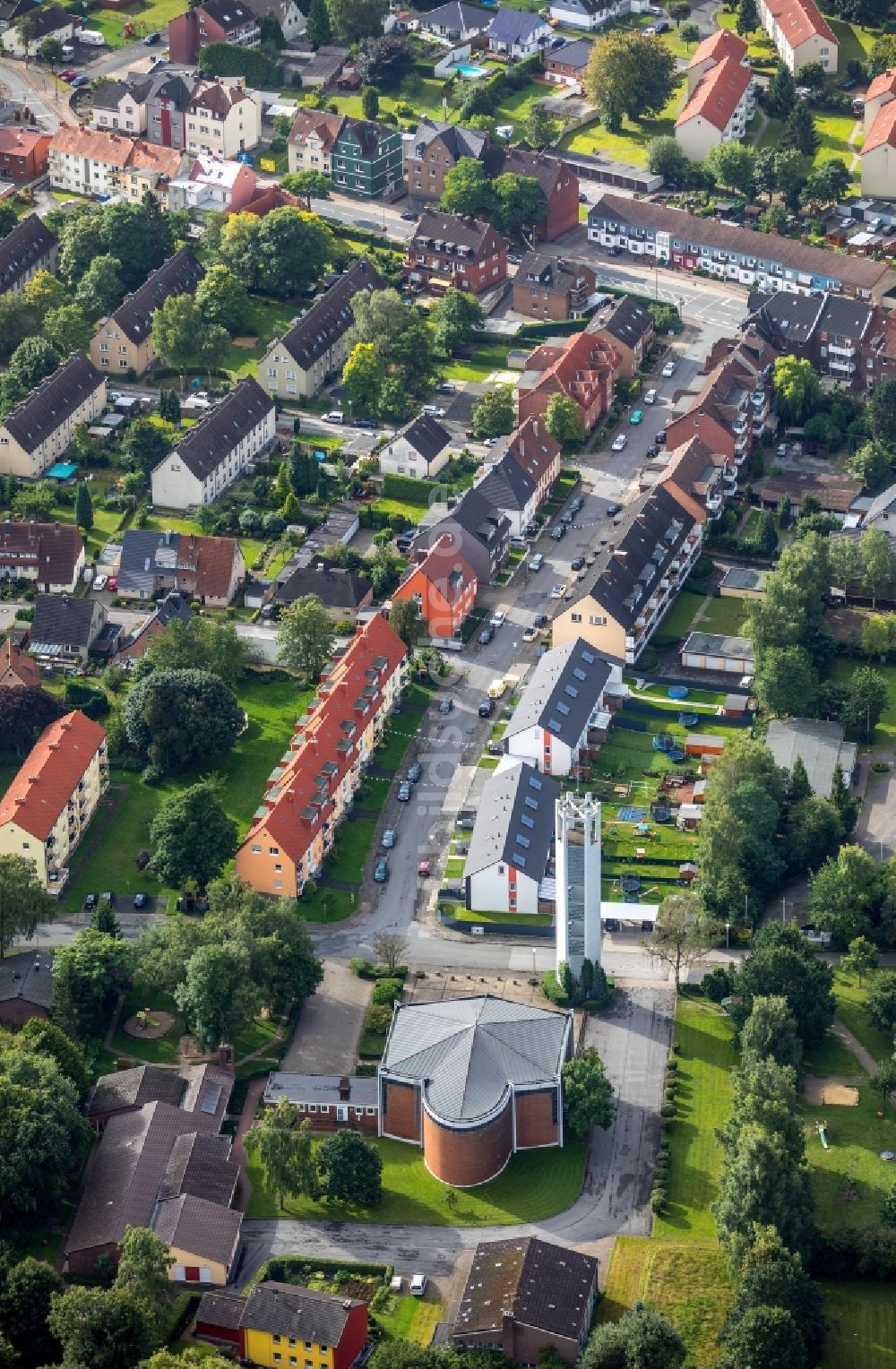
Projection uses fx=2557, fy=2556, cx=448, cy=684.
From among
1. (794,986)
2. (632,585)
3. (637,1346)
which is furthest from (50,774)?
(637,1346)

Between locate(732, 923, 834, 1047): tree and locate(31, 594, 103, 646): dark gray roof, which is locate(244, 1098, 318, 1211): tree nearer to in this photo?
locate(732, 923, 834, 1047): tree

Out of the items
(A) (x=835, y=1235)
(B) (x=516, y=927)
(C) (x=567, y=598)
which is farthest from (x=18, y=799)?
(A) (x=835, y=1235)

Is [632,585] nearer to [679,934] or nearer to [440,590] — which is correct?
[440,590]

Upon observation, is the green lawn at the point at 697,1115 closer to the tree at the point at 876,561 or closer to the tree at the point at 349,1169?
the tree at the point at 349,1169

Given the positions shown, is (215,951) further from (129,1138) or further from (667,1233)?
(667,1233)

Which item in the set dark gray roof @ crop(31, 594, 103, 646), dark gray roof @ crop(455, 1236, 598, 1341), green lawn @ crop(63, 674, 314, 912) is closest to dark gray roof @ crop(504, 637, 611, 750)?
green lawn @ crop(63, 674, 314, 912)

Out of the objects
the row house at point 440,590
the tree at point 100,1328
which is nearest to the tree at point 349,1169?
the tree at point 100,1328
